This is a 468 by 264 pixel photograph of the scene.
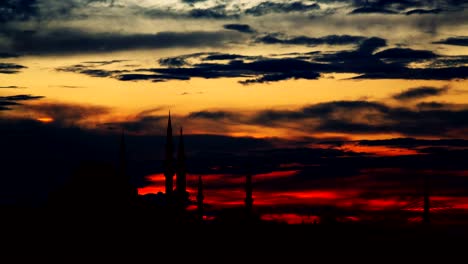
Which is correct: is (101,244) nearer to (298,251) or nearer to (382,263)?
(298,251)

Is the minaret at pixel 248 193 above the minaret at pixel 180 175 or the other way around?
the other way around

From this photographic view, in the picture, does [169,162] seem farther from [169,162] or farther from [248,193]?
[248,193]

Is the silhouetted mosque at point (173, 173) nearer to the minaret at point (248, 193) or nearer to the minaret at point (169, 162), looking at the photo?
the minaret at point (169, 162)

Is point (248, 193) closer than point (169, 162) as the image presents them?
No

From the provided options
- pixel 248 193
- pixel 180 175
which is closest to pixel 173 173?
pixel 180 175

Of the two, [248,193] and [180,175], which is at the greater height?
[180,175]

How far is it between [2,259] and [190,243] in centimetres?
1813

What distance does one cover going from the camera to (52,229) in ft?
228

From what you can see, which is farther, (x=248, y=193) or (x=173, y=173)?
(x=248, y=193)

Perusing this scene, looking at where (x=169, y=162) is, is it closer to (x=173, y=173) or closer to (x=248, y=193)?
(x=173, y=173)

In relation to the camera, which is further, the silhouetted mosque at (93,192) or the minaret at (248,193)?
the minaret at (248,193)

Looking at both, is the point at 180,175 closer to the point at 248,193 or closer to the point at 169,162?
the point at 169,162

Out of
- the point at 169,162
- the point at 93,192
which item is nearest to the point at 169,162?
the point at 169,162

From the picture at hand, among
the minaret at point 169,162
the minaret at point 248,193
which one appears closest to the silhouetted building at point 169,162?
the minaret at point 169,162
